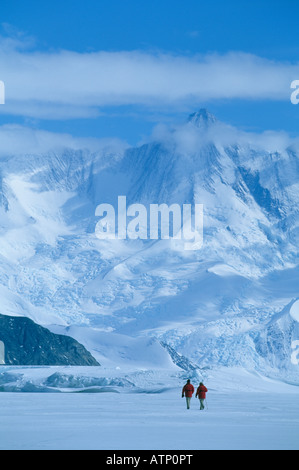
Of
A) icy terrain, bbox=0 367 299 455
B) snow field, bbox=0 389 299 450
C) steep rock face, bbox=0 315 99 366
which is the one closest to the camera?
snow field, bbox=0 389 299 450

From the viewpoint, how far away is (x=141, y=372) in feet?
259

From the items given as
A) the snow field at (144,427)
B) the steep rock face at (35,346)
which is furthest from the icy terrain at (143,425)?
the steep rock face at (35,346)

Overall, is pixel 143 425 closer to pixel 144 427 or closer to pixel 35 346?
pixel 144 427

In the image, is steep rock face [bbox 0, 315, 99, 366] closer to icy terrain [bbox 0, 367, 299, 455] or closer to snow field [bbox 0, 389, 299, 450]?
icy terrain [bbox 0, 367, 299, 455]

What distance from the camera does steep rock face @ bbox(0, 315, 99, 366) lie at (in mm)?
120062

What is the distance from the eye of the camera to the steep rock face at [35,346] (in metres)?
120

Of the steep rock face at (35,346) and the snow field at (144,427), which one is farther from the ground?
the steep rock face at (35,346)

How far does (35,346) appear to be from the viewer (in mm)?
123312

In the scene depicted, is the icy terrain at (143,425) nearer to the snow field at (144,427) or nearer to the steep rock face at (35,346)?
the snow field at (144,427)

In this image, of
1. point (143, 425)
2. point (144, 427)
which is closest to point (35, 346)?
point (143, 425)

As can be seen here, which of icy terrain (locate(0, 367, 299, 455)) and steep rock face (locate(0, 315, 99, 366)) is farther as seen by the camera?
steep rock face (locate(0, 315, 99, 366))

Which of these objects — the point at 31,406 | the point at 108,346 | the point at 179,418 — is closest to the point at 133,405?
the point at 31,406

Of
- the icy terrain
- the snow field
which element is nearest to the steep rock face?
the icy terrain

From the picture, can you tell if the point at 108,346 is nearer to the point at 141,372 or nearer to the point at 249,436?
the point at 141,372
